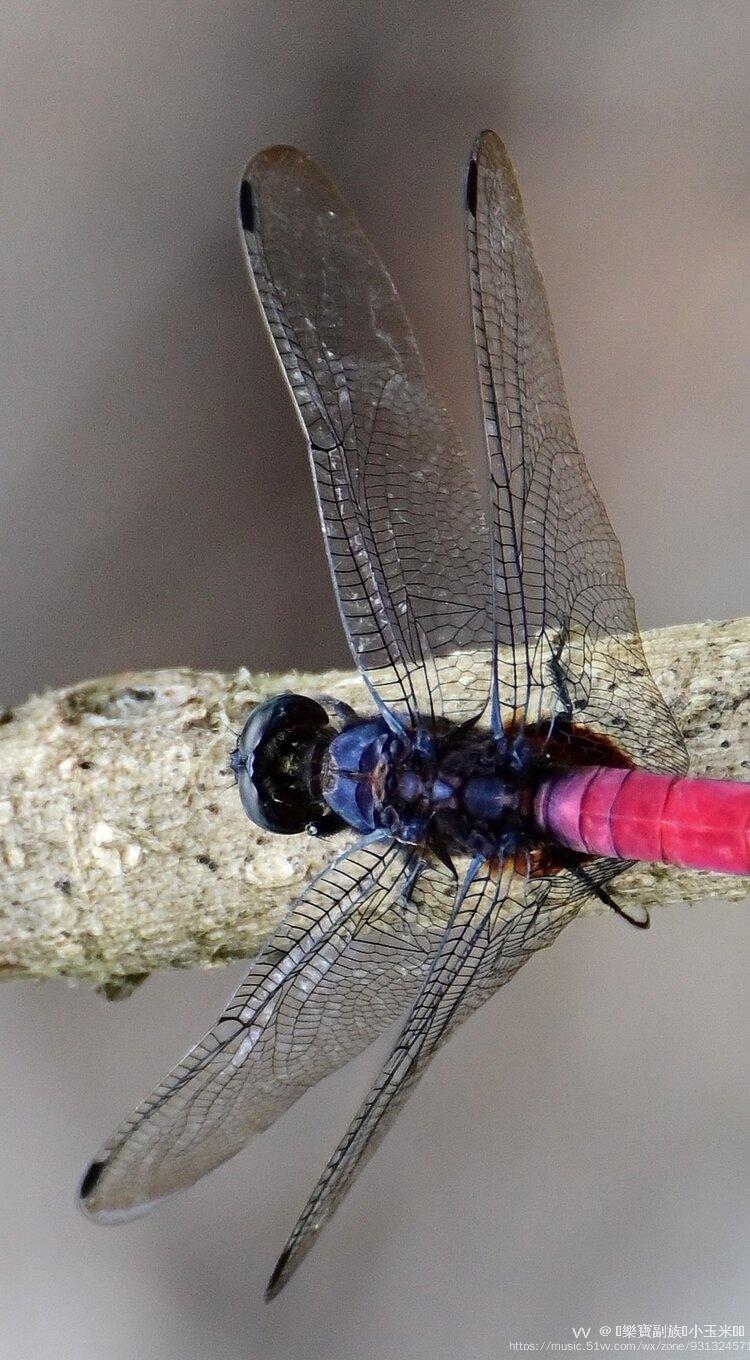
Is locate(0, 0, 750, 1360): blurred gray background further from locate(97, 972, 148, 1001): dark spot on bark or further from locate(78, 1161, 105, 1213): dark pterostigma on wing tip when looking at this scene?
locate(78, 1161, 105, 1213): dark pterostigma on wing tip

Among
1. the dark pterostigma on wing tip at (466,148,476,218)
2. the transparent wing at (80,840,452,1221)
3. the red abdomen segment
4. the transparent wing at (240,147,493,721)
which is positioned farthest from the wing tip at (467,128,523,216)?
the transparent wing at (80,840,452,1221)

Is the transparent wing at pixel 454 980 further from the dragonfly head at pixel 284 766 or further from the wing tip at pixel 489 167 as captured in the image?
the wing tip at pixel 489 167

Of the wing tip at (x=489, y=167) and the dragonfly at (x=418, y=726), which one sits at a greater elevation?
the wing tip at (x=489, y=167)

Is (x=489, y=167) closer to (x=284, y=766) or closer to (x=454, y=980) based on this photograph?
(x=284, y=766)

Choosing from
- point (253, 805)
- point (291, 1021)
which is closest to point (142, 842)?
point (253, 805)

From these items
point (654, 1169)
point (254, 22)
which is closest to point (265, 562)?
point (254, 22)

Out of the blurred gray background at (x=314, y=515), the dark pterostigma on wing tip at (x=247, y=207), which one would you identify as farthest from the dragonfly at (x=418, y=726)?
the blurred gray background at (x=314, y=515)

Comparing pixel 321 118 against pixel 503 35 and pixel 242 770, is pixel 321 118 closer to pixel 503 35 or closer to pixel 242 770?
pixel 503 35
